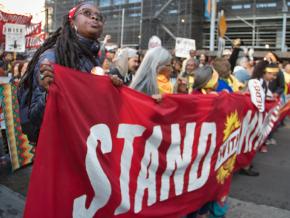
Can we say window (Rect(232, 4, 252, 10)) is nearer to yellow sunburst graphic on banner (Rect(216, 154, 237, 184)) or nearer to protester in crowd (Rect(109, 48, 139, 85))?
protester in crowd (Rect(109, 48, 139, 85))

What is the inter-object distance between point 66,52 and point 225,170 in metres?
2.05

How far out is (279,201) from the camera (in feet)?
14.7

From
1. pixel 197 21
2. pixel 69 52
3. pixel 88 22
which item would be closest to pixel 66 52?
pixel 69 52

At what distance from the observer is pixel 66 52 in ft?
8.04

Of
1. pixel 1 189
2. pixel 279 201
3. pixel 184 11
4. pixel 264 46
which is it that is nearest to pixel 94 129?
pixel 1 189

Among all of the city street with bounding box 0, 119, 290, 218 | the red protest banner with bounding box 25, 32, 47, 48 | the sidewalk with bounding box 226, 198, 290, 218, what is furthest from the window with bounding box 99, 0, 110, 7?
the sidewalk with bounding box 226, 198, 290, 218

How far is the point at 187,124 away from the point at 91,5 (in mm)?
1158

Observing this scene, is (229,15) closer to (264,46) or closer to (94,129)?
(264,46)

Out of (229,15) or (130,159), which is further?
(229,15)

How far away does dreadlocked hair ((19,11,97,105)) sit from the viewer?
2.44 m

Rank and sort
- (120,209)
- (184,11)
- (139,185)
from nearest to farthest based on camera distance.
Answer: (120,209), (139,185), (184,11)

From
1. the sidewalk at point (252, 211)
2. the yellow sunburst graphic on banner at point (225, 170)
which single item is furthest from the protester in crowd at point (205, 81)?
the sidewalk at point (252, 211)

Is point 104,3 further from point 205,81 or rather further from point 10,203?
point 10,203

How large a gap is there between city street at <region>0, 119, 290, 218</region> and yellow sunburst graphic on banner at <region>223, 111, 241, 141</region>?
86cm
